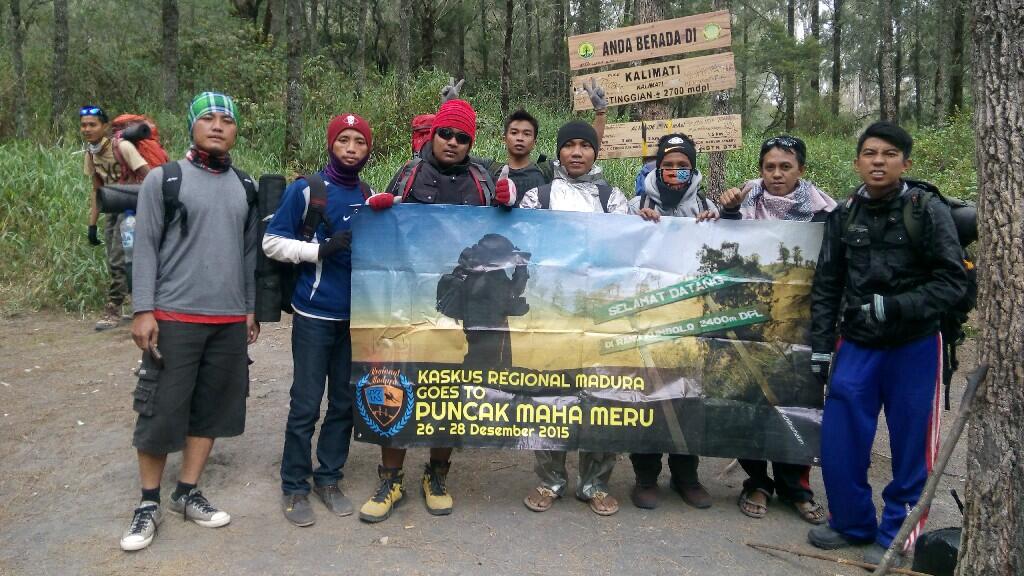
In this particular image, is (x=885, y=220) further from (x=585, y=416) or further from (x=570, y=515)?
(x=570, y=515)

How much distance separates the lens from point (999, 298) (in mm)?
2805

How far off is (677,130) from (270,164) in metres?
8.40

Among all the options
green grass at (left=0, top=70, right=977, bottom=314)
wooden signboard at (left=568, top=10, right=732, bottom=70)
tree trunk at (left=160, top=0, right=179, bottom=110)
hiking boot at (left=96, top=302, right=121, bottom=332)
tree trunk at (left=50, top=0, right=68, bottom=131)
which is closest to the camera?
wooden signboard at (left=568, top=10, right=732, bottom=70)

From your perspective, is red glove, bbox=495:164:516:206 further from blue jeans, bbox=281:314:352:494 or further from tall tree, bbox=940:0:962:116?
tall tree, bbox=940:0:962:116

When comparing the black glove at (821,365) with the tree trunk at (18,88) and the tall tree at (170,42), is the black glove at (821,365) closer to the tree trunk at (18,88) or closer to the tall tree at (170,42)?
the tree trunk at (18,88)

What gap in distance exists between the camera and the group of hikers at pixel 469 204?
3.56 meters

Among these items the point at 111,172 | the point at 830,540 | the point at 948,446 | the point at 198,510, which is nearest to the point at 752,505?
the point at 830,540

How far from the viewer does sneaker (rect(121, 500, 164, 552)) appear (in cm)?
356

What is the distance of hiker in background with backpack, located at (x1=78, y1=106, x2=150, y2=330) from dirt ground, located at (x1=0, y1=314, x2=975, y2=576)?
254 cm

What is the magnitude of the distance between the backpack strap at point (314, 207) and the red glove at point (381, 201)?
0.78ft

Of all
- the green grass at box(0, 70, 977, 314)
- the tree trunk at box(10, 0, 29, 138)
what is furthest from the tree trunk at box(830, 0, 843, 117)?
the tree trunk at box(10, 0, 29, 138)

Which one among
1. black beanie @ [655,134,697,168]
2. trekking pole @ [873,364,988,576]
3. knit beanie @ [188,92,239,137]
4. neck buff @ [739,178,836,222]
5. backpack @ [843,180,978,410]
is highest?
knit beanie @ [188,92,239,137]

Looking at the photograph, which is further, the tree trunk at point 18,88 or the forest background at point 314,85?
the tree trunk at point 18,88

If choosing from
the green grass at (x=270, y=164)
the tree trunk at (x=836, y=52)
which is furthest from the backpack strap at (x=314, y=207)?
the tree trunk at (x=836, y=52)
